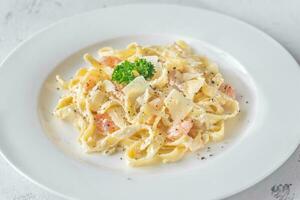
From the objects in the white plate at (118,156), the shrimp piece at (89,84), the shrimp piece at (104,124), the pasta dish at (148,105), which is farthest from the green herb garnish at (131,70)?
the white plate at (118,156)

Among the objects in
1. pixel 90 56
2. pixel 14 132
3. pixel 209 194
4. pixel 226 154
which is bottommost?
pixel 209 194

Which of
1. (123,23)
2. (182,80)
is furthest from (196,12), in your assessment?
(182,80)

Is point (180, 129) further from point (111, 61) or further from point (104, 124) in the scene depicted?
point (111, 61)

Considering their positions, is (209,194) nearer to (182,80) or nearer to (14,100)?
(182,80)

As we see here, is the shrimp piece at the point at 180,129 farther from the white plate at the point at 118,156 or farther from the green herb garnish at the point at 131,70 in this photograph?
the green herb garnish at the point at 131,70

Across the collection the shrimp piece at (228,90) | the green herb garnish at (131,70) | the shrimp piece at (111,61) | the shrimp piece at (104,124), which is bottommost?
the shrimp piece at (104,124)

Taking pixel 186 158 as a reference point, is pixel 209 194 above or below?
below

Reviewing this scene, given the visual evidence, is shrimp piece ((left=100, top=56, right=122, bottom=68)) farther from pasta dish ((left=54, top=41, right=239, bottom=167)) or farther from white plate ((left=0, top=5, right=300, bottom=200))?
white plate ((left=0, top=5, right=300, bottom=200))
